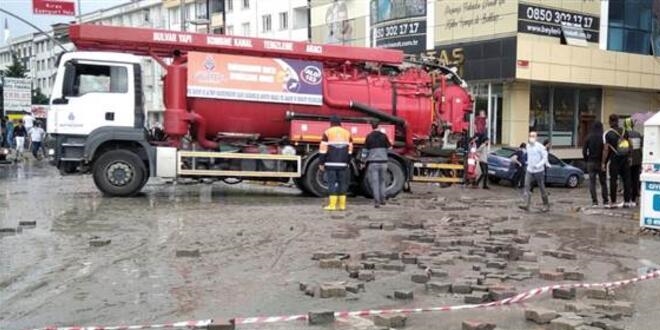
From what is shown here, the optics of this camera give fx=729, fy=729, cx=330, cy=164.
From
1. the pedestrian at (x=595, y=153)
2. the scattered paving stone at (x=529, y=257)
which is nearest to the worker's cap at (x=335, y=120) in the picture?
the pedestrian at (x=595, y=153)

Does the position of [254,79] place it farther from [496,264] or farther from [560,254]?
[496,264]

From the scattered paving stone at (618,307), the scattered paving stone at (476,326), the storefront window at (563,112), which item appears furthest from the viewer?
the storefront window at (563,112)

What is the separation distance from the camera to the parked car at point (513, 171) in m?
22.7

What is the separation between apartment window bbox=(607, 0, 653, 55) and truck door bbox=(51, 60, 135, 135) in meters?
22.6

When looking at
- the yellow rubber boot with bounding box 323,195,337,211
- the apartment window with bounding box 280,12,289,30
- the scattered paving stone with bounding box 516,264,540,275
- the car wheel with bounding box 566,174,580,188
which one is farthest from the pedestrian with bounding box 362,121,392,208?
the apartment window with bounding box 280,12,289,30

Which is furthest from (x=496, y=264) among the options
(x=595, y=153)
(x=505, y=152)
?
(x=505, y=152)

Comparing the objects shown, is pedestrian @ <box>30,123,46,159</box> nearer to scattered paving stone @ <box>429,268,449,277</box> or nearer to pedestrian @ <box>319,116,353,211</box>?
pedestrian @ <box>319,116,353,211</box>

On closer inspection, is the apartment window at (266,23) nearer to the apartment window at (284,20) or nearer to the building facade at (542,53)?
the apartment window at (284,20)

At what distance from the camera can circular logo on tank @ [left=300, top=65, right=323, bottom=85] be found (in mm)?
15570

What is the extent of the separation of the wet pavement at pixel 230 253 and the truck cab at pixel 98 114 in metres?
0.76

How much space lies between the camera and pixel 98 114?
47.2 feet

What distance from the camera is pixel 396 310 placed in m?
6.02

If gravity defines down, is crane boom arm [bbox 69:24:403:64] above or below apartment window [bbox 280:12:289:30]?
below

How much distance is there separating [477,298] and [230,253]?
133 inches
